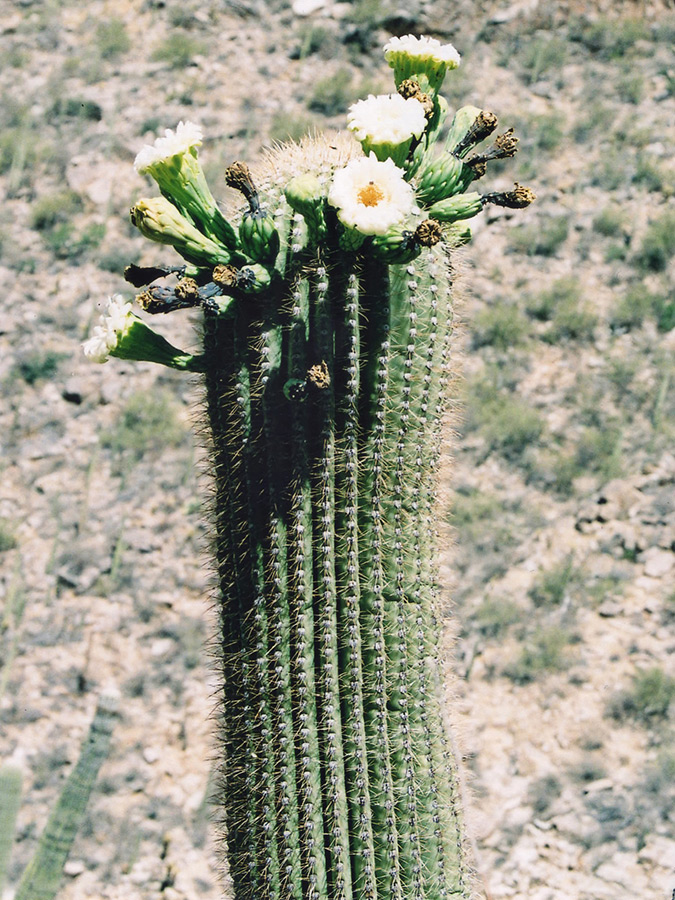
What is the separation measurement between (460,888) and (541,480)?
12.8 feet

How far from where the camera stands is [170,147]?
2.36 m

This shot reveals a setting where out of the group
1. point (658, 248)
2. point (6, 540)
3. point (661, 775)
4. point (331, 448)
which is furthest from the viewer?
point (658, 248)

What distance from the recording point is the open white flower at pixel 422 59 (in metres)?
2.54

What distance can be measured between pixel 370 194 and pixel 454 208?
290 mm

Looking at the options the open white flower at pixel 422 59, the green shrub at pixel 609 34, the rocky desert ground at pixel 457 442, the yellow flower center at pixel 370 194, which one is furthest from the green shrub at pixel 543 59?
the yellow flower center at pixel 370 194

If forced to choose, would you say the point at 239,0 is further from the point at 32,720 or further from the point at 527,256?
the point at 32,720

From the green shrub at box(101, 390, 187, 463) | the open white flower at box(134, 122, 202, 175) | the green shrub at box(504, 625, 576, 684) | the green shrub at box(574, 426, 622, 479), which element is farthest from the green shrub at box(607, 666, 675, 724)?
the open white flower at box(134, 122, 202, 175)

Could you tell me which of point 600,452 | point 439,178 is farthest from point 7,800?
point 600,452

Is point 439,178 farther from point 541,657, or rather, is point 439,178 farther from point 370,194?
point 541,657

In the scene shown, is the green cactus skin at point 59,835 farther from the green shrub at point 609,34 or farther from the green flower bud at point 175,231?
the green shrub at point 609,34

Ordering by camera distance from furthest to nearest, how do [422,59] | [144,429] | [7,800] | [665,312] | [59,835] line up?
[665,312], [144,429], [59,835], [7,800], [422,59]

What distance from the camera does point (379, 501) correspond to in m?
2.48

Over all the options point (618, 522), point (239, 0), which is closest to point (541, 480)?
point (618, 522)

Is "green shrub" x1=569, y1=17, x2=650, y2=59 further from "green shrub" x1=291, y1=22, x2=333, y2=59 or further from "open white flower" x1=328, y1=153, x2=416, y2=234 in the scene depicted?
"open white flower" x1=328, y1=153, x2=416, y2=234
